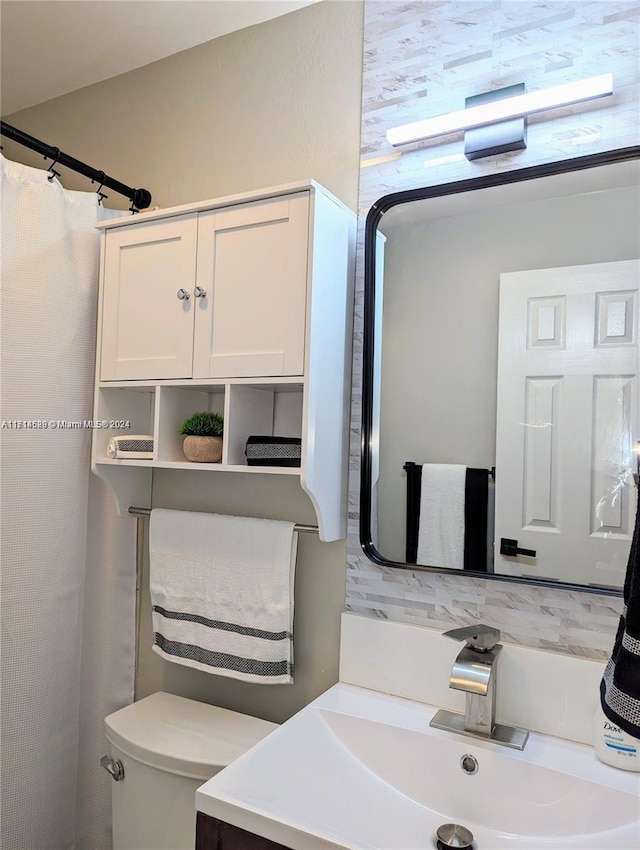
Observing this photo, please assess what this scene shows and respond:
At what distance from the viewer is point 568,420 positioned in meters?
1.20

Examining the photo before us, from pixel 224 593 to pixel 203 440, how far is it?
0.37 meters

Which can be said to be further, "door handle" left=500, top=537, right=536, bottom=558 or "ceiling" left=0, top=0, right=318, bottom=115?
"ceiling" left=0, top=0, right=318, bottom=115

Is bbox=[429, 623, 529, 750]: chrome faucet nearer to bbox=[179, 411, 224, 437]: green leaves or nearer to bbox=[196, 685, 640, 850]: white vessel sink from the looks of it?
bbox=[196, 685, 640, 850]: white vessel sink

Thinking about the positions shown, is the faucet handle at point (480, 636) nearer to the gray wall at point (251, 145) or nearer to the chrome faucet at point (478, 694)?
the chrome faucet at point (478, 694)

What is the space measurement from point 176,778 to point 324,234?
1.20m

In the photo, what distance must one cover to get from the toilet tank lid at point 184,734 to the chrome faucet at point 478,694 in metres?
0.46

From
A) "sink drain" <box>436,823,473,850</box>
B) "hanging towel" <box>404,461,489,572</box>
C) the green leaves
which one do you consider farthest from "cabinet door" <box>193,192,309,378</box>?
"sink drain" <box>436,823,473,850</box>

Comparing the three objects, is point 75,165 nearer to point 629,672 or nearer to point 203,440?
point 203,440

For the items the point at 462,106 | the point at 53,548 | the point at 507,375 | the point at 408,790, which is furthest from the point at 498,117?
the point at 53,548

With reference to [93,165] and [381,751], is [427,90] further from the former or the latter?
[381,751]

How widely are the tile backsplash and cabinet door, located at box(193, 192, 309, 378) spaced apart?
222 millimetres

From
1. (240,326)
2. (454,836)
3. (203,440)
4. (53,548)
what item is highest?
(240,326)

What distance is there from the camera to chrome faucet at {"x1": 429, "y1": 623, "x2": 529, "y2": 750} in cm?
112

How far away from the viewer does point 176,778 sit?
1.34 meters
